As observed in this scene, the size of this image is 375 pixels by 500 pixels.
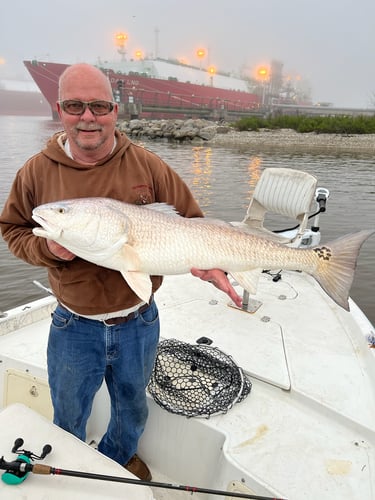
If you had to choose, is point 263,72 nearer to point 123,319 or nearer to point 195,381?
point 195,381

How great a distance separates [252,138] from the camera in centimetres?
3969

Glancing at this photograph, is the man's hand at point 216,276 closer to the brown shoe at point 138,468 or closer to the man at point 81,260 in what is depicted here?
the man at point 81,260

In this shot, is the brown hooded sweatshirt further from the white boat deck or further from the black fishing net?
the white boat deck

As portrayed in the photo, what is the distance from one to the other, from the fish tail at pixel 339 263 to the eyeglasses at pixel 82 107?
1.75m

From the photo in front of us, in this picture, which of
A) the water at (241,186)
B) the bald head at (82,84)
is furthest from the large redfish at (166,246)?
the water at (241,186)

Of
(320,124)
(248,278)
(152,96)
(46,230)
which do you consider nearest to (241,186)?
(248,278)

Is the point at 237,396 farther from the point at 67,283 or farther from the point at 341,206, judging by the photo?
the point at 341,206

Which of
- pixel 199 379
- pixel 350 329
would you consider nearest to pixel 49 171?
pixel 199 379

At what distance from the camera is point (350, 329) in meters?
4.36

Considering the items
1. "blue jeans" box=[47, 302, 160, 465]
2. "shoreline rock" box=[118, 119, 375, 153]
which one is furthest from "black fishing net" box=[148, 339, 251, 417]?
"shoreline rock" box=[118, 119, 375, 153]

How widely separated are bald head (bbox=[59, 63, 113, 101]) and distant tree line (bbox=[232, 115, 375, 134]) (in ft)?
139

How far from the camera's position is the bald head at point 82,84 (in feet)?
7.45

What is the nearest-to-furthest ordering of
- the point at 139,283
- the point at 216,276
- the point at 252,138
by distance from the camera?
the point at 139,283, the point at 216,276, the point at 252,138

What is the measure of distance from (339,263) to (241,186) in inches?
656
